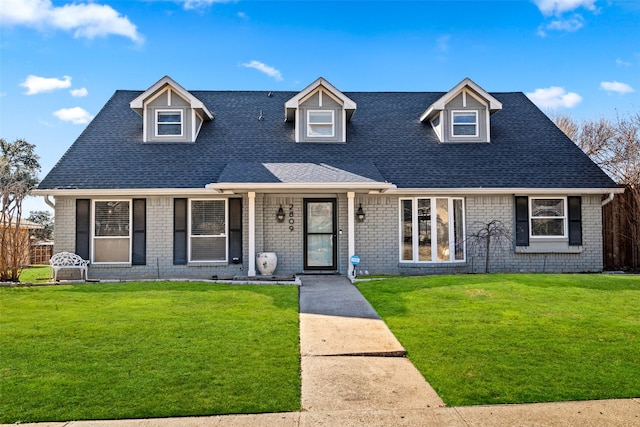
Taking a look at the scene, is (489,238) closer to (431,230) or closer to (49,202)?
(431,230)

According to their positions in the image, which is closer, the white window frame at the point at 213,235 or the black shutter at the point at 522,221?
the white window frame at the point at 213,235

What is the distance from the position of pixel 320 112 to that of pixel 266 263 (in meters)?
5.48

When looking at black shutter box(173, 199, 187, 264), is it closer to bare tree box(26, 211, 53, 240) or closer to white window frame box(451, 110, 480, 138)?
white window frame box(451, 110, 480, 138)

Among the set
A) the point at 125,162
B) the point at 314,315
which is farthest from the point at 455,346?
the point at 125,162

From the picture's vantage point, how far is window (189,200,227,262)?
13.0 metres

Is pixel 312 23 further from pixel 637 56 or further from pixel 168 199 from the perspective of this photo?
pixel 637 56

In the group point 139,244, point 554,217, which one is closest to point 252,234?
point 139,244

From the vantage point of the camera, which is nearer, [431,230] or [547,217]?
[431,230]

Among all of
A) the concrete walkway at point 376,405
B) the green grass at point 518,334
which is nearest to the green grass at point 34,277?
the green grass at point 518,334

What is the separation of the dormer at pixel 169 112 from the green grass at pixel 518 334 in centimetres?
825

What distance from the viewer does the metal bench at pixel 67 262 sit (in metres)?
12.3

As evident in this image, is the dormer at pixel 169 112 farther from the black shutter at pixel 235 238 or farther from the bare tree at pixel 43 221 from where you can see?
the bare tree at pixel 43 221

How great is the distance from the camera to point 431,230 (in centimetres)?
1318

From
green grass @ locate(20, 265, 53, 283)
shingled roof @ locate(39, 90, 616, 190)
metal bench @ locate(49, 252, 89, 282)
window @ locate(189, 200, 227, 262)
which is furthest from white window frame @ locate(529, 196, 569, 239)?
green grass @ locate(20, 265, 53, 283)
